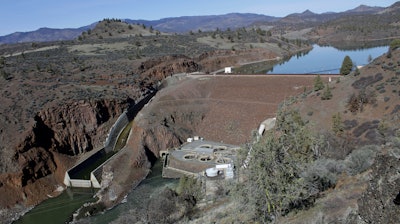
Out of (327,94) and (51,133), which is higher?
(327,94)

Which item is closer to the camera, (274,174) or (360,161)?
(274,174)

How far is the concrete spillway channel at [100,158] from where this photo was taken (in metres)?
32.3

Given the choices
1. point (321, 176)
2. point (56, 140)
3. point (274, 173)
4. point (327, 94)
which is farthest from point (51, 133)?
point (274, 173)

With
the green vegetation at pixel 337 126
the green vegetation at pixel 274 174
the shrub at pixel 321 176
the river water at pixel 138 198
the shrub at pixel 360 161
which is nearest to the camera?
the green vegetation at pixel 274 174

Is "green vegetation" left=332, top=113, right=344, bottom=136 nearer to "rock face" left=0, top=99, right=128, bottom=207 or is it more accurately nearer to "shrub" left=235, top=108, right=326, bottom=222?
"shrub" left=235, top=108, right=326, bottom=222

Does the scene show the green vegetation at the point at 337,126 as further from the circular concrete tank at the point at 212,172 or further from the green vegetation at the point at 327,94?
the circular concrete tank at the point at 212,172

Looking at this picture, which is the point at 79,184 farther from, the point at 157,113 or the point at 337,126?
the point at 337,126

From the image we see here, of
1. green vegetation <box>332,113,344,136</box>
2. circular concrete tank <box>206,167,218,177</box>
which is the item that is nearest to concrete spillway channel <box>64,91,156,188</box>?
circular concrete tank <box>206,167,218,177</box>

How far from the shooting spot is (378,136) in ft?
82.1

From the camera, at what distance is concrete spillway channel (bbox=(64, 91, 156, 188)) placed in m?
32.3

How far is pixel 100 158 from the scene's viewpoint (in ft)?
121

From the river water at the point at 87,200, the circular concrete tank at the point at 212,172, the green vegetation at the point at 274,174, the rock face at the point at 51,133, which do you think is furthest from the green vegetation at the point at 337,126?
the rock face at the point at 51,133

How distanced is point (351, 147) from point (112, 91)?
31.2 meters

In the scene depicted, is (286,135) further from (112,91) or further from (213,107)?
(112,91)
